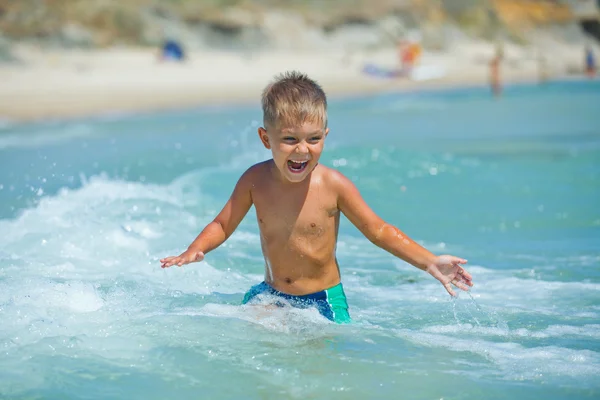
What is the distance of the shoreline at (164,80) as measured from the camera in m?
17.1

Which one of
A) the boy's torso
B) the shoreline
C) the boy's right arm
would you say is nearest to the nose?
the boy's torso

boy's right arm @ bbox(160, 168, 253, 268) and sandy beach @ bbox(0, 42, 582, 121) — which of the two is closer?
boy's right arm @ bbox(160, 168, 253, 268)

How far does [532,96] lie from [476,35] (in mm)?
15974

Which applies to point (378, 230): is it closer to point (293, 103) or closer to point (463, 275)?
point (463, 275)

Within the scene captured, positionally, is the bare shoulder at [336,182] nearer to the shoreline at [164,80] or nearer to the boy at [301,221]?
the boy at [301,221]

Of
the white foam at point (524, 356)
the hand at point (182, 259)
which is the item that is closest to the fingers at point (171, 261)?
the hand at point (182, 259)

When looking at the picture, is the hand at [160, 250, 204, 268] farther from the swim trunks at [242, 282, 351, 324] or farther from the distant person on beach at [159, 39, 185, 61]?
the distant person on beach at [159, 39, 185, 61]

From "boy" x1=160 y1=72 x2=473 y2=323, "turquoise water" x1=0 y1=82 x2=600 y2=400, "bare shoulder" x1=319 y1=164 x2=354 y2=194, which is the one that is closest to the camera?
"turquoise water" x1=0 y1=82 x2=600 y2=400

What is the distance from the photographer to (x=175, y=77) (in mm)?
22078

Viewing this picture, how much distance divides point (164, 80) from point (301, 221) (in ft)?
60.8

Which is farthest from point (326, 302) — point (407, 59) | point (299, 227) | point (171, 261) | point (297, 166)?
point (407, 59)

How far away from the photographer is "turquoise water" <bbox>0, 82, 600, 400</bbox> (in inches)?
122

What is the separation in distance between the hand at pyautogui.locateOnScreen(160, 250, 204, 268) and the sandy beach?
12.3 metres

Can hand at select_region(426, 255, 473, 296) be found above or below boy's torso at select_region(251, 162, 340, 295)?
below
